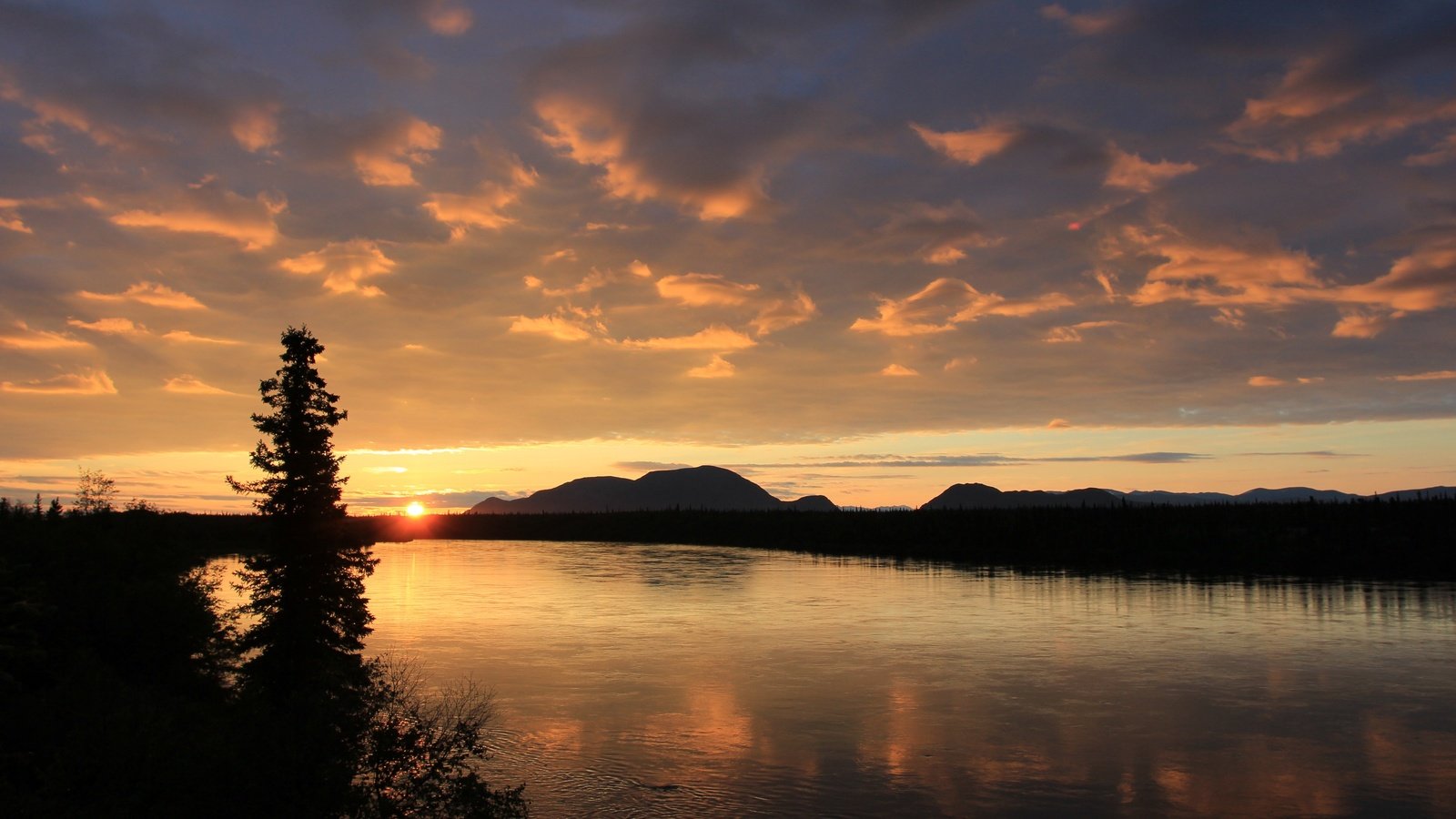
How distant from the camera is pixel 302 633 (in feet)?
97.0

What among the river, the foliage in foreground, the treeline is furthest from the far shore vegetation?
the treeline

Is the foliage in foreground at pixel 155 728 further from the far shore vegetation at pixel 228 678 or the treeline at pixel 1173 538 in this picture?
the treeline at pixel 1173 538

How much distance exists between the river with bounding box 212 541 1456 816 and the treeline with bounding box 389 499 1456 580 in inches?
976

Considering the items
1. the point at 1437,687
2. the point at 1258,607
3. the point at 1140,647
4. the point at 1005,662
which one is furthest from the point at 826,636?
the point at 1258,607

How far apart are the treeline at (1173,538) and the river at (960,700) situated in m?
24.8

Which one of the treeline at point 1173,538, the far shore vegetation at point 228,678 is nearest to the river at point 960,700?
the far shore vegetation at point 228,678

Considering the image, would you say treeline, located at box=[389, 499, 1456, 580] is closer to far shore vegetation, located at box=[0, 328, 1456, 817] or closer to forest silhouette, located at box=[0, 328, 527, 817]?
far shore vegetation, located at box=[0, 328, 1456, 817]

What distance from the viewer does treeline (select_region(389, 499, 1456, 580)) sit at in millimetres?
85812

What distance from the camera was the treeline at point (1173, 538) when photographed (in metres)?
85.8

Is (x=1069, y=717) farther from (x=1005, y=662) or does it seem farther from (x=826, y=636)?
(x=826, y=636)

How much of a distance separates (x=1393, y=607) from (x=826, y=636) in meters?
34.7

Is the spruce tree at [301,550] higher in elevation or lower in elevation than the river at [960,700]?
higher

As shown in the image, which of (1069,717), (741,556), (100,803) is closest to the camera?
(100,803)

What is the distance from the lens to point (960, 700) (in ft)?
98.5
